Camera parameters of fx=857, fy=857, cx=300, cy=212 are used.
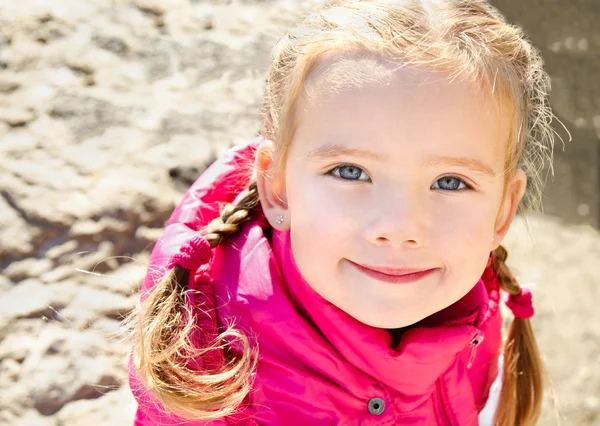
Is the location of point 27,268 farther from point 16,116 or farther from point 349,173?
point 349,173

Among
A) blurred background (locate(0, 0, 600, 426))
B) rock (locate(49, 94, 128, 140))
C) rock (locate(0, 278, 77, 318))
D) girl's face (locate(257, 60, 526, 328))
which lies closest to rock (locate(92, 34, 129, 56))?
blurred background (locate(0, 0, 600, 426))

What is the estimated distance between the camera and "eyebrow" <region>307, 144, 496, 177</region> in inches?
48.9

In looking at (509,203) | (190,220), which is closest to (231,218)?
(190,220)

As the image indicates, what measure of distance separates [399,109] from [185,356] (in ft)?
1.80

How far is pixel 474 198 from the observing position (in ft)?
4.31

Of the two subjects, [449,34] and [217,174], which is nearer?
[449,34]

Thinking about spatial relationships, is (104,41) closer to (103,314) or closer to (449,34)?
(103,314)

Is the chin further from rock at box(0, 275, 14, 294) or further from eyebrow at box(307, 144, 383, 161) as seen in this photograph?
rock at box(0, 275, 14, 294)

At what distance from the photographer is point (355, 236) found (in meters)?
1.27

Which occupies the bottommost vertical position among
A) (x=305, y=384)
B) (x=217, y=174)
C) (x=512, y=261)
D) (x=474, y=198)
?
(x=512, y=261)

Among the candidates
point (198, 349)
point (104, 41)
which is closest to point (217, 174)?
point (198, 349)

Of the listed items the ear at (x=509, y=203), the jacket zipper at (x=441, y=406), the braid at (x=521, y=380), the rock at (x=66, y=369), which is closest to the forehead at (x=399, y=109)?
the ear at (x=509, y=203)

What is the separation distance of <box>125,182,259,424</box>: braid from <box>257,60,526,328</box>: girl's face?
8.1 inches

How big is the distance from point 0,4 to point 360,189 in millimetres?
1496
